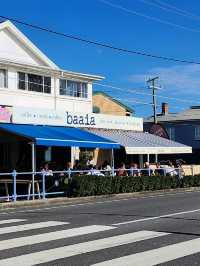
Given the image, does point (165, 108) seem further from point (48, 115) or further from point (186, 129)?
point (48, 115)

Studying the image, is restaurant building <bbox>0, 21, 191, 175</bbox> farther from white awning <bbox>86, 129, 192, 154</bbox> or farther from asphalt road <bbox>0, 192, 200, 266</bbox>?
asphalt road <bbox>0, 192, 200, 266</bbox>

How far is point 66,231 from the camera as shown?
1170 cm

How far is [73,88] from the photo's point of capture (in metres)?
33.9

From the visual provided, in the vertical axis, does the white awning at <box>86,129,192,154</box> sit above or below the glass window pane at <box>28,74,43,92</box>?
below

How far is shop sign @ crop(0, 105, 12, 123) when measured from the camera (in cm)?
2586

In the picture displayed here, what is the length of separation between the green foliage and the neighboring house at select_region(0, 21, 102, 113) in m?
7.74

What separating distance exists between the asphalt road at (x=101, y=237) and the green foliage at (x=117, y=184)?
5.28 meters

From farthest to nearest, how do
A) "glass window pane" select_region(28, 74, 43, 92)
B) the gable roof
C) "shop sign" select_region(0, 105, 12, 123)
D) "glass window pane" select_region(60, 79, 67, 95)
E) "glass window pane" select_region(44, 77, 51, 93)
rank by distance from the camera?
1. "glass window pane" select_region(60, 79, 67, 95)
2. "glass window pane" select_region(44, 77, 51, 93)
3. the gable roof
4. "glass window pane" select_region(28, 74, 43, 92)
5. "shop sign" select_region(0, 105, 12, 123)

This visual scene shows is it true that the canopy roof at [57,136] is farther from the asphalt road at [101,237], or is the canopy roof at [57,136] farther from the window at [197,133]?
the window at [197,133]

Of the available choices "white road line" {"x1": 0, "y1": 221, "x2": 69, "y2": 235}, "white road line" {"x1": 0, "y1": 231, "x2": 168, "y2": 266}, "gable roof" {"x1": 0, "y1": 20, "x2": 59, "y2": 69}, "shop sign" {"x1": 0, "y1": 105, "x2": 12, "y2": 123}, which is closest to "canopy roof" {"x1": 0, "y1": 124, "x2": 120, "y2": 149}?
"shop sign" {"x1": 0, "y1": 105, "x2": 12, "y2": 123}

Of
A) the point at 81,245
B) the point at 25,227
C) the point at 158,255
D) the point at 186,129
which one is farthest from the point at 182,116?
the point at 158,255

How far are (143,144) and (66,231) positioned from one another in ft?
62.0

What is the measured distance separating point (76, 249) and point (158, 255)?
1388mm

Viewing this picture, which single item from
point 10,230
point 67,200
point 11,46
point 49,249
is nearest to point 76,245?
point 49,249
